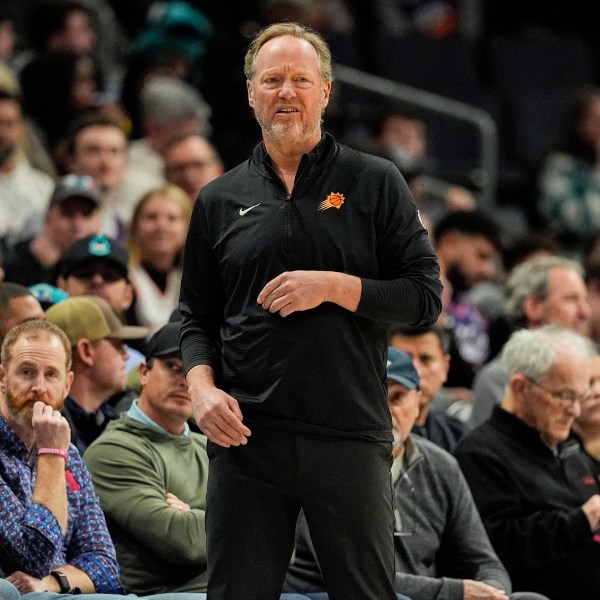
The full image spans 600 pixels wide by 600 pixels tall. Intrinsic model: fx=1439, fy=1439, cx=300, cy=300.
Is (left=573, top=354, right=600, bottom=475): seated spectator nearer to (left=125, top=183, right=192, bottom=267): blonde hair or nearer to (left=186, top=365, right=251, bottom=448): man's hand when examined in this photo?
(left=125, top=183, right=192, bottom=267): blonde hair

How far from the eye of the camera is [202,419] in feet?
10.3

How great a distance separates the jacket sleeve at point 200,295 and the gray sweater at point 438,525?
4.61 ft

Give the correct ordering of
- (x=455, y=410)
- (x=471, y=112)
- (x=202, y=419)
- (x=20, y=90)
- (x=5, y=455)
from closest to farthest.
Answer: (x=202, y=419) < (x=5, y=455) < (x=455, y=410) < (x=20, y=90) < (x=471, y=112)

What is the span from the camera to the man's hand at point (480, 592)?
4.32 m

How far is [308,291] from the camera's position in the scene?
121 inches

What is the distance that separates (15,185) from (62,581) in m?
3.31

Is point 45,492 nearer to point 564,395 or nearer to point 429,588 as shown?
point 429,588

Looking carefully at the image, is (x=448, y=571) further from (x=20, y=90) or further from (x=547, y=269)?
(x=20, y=90)

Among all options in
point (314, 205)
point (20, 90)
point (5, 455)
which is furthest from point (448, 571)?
point (20, 90)

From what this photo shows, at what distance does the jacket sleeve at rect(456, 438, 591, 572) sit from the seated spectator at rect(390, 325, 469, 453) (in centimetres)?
38

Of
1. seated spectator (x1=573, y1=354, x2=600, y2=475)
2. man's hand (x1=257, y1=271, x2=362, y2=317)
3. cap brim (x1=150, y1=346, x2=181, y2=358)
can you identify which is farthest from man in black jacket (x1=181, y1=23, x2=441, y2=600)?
seated spectator (x1=573, y1=354, x2=600, y2=475)

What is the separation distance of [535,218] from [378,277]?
255 inches

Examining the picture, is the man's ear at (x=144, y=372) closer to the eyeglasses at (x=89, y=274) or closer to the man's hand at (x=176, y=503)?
the man's hand at (x=176, y=503)

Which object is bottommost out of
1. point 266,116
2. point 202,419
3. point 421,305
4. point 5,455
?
point 5,455
